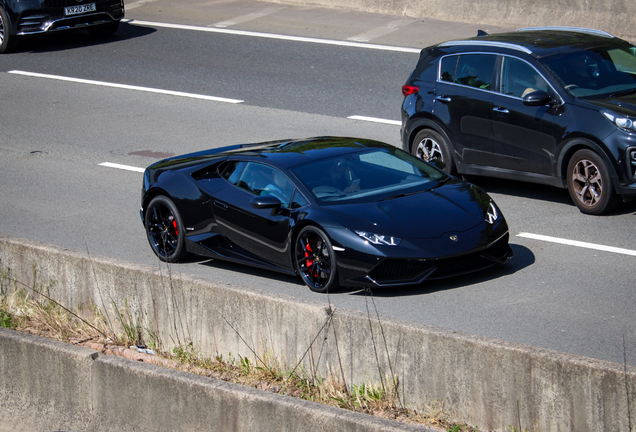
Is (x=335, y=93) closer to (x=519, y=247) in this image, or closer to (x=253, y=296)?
(x=519, y=247)

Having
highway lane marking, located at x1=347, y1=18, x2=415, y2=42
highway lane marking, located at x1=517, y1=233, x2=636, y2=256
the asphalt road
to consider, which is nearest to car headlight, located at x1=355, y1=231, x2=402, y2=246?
the asphalt road

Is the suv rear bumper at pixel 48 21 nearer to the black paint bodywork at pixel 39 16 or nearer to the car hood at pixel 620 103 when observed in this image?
the black paint bodywork at pixel 39 16

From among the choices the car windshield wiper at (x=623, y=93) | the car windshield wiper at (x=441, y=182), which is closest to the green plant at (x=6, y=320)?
the car windshield wiper at (x=441, y=182)

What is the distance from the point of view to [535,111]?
10.3 meters

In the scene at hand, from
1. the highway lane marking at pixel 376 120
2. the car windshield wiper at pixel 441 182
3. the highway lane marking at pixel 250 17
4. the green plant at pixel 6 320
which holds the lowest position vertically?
the green plant at pixel 6 320

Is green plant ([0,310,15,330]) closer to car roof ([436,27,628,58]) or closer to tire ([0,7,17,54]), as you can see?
car roof ([436,27,628,58])

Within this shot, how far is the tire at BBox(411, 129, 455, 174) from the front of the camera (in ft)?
37.2

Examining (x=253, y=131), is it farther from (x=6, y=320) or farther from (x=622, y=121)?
(x=6, y=320)

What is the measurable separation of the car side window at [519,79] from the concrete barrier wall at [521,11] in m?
7.85

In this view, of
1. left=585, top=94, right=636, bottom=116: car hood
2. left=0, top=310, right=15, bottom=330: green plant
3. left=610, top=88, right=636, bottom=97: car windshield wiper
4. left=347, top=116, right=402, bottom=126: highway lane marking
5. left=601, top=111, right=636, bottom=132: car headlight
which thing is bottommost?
left=0, top=310, right=15, bottom=330: green plant

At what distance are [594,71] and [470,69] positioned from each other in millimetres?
1512

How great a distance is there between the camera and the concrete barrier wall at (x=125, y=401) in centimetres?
528

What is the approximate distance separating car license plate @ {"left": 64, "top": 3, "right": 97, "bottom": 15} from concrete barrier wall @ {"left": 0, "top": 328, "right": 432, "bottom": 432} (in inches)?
564

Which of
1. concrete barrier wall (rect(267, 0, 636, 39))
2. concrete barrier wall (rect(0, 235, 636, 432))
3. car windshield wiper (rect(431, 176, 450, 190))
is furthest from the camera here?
concrete barrier wall (rect(267, 0, 636, 39))
